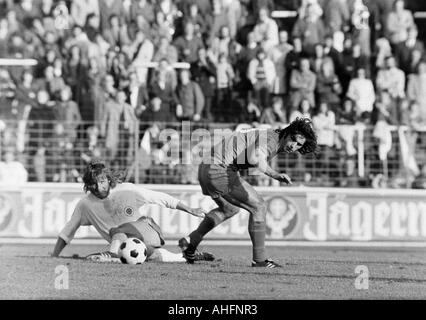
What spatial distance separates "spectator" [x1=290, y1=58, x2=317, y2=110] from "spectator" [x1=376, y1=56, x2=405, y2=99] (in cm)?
128

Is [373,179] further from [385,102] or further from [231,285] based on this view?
[231,285]

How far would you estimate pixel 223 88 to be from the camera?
19266 mm

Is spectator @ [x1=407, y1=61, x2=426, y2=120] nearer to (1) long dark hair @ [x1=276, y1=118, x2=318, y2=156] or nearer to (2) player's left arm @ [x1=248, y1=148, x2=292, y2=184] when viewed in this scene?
(1) long dark hair @ [x1=276, y1=118, x2=318, y2=156]

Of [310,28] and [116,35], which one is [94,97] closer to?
[116,35]

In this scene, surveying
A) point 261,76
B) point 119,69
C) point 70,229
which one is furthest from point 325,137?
point 70,229

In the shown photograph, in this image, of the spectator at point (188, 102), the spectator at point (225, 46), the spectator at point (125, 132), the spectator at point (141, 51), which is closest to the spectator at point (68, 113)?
the spectator at point (125, 132)

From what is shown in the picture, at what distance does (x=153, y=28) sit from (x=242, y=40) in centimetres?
169

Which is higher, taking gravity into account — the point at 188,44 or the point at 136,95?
the point at 188,44

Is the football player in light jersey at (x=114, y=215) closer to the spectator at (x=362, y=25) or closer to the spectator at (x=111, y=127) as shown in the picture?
the spectator at (x=111, y=127)

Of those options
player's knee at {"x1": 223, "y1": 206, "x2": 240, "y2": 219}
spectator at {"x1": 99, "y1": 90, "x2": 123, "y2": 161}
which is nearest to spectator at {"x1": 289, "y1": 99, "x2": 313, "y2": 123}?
spectator at {"x1": 99, "y1": 90, "x2": 123, "y2": 161}

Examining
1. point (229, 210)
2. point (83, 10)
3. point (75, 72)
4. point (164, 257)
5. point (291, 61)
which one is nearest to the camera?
point (229, 210)

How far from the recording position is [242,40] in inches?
790

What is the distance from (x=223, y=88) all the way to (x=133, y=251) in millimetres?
6622
